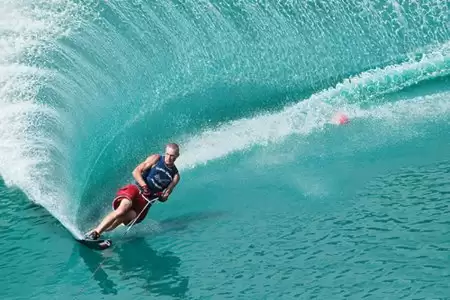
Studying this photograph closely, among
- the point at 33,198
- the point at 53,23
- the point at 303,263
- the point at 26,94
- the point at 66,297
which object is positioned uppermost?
the point at 53,23

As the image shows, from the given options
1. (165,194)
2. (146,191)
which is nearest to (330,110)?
(165,194)

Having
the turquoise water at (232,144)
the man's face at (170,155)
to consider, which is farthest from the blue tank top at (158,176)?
the turquoise water at (232,144)

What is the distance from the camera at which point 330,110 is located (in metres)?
20.0

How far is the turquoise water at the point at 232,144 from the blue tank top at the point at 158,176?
3.37 ft

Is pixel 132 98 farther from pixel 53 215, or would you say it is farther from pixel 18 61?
pixel 53 215

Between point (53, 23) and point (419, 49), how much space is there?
10467 millimetres

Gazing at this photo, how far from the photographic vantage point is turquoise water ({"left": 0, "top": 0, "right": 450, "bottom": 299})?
1366 cm

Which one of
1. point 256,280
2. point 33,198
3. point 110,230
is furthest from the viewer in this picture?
point 33,198

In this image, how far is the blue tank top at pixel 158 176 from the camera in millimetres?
14906

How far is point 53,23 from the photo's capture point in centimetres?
2000

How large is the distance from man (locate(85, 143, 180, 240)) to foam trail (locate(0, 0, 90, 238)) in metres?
1.07

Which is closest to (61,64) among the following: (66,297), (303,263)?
(66,297)

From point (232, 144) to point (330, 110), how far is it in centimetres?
304

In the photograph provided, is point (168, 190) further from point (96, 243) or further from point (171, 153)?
point (96, 243)
